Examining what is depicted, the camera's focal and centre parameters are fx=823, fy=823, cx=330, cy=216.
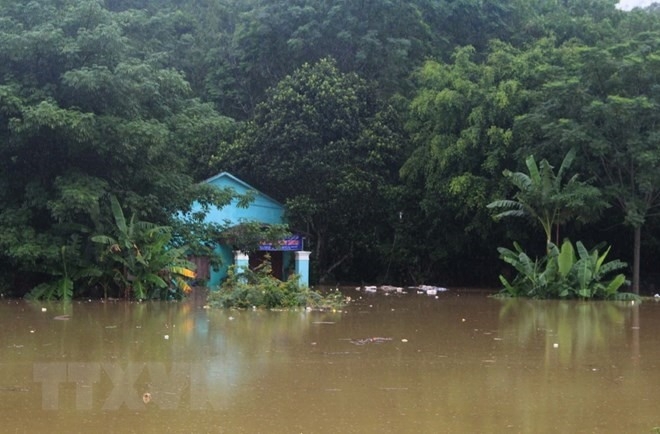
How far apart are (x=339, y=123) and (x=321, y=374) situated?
18.1 meters

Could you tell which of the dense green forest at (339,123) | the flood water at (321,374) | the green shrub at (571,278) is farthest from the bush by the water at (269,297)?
the green shrub at (571,278)

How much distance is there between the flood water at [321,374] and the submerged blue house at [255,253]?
9.05 metres

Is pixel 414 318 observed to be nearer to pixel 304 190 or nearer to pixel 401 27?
pixel 304 190

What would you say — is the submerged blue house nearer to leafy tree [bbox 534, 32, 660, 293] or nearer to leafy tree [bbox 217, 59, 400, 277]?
leafy tree [bbox 217, 59, 400, 277]

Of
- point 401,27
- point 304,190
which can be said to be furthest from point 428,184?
point 401,27

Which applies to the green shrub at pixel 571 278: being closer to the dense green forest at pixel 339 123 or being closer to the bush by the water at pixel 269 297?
the dense green forest at pixel 339 123

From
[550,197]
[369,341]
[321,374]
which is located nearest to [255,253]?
[550,197]

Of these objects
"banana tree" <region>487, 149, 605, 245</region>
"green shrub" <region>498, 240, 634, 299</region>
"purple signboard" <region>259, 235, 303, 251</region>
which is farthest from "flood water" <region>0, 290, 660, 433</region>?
"purple signboard" <region>259, 235, 303, 251</region>

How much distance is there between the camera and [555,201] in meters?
20.9

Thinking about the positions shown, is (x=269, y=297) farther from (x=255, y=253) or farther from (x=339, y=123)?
(x=339, y=123)

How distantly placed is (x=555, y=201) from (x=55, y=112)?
12277 millimetres

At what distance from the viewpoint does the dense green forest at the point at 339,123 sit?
16781 millimetres

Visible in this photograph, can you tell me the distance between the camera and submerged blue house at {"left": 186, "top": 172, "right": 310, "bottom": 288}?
23.1 metres

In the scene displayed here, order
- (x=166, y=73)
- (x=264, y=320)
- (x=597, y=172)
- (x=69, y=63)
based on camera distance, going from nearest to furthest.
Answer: (x=264, y=320) → (x=69, y=63) → (x=166, y=73) → (x=597, y=172)
